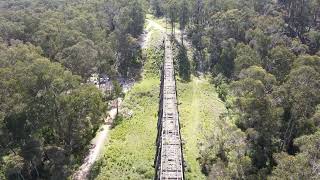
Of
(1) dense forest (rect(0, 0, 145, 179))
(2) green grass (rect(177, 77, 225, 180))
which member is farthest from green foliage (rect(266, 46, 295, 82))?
(1) dense forest (rect(0, 0, 145, 179))

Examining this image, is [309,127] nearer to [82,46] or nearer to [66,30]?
[82,46]

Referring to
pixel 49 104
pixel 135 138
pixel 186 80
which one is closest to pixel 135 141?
pixel 135 138

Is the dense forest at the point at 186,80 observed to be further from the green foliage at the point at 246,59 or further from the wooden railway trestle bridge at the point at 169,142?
the wooden railway trestle bridge at the point at 169,142

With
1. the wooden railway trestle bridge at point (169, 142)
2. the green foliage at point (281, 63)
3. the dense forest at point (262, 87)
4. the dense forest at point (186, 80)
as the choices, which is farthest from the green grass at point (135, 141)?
the green foliage at point (281, 63)

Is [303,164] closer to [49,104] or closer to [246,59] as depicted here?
[49,104]

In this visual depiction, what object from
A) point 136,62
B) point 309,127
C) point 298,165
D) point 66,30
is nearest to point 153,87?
point 136,62

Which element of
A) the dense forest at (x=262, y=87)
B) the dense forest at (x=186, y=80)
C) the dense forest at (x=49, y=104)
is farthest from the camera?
the dense forest at (x=49, y=104)
